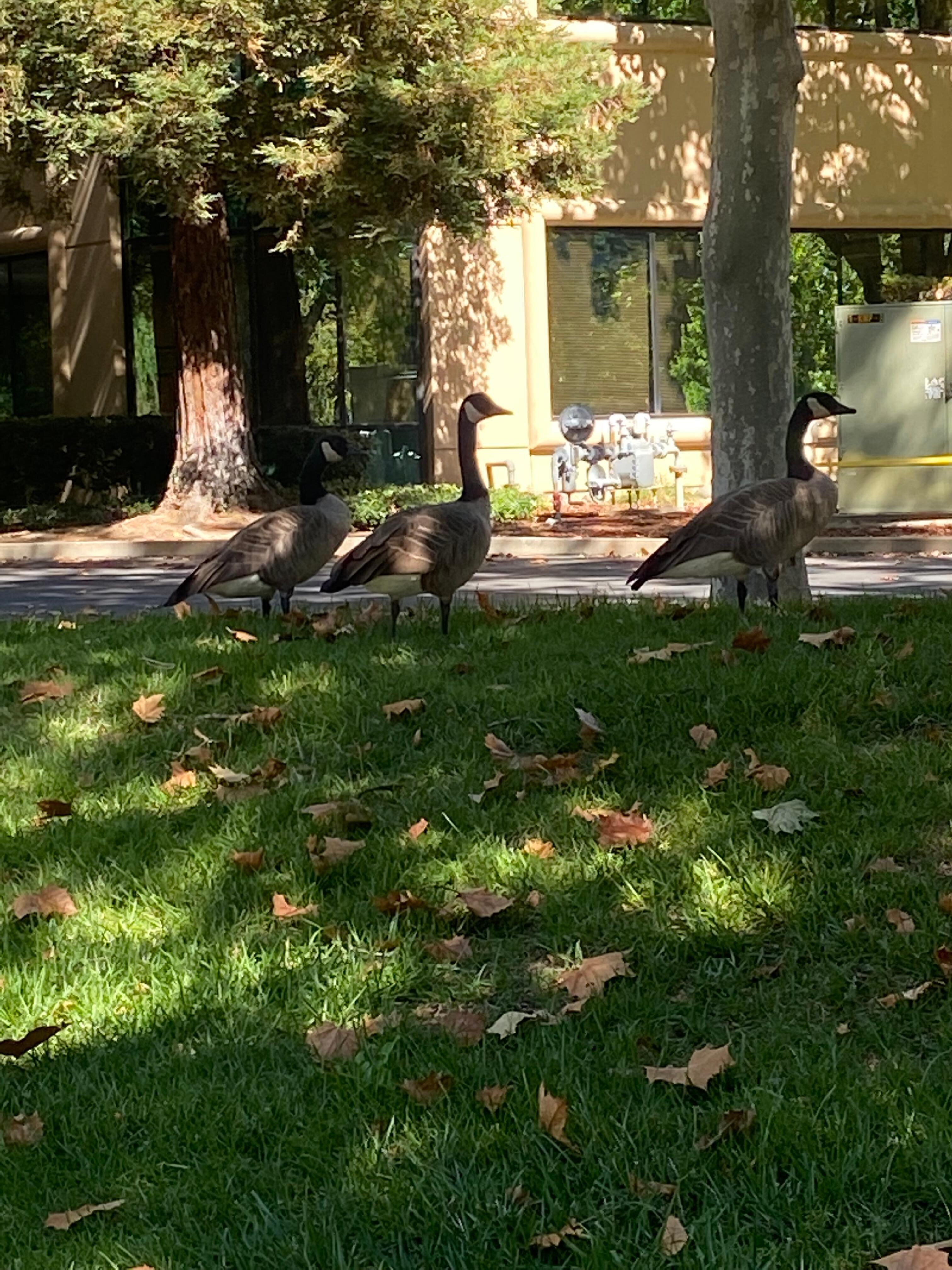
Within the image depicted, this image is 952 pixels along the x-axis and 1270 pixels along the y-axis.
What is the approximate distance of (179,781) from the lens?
609cm

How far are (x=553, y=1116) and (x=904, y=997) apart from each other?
0.98m

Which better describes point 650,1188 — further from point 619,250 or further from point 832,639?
point 619,250

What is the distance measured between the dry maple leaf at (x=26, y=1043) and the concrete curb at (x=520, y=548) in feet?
47.1

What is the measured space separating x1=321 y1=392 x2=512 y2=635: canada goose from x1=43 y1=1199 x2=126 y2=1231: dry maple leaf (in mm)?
4840

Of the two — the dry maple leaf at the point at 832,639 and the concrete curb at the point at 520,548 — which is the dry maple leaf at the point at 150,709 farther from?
the concrete curb at the point at 520,548

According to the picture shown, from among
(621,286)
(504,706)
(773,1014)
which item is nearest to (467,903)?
(773,1014)

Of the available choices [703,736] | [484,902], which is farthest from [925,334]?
[484,902]

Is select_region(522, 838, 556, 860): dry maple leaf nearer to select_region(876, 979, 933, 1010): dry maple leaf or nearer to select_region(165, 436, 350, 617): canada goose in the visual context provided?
select_region(876, 979, 933, 1010): dry maple leaf

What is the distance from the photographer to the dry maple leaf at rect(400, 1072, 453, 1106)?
12.6 feet

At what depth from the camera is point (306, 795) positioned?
5781mm

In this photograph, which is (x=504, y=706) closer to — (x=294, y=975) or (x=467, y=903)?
(x=467, y=903)

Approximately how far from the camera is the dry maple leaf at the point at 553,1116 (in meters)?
3.63

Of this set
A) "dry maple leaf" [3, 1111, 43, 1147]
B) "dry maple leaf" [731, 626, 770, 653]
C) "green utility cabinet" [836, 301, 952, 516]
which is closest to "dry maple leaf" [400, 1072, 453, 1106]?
"dry maple leaf" [3, 1111, 43, 1147]

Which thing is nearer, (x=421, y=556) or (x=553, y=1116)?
(x=553, y=1116)
